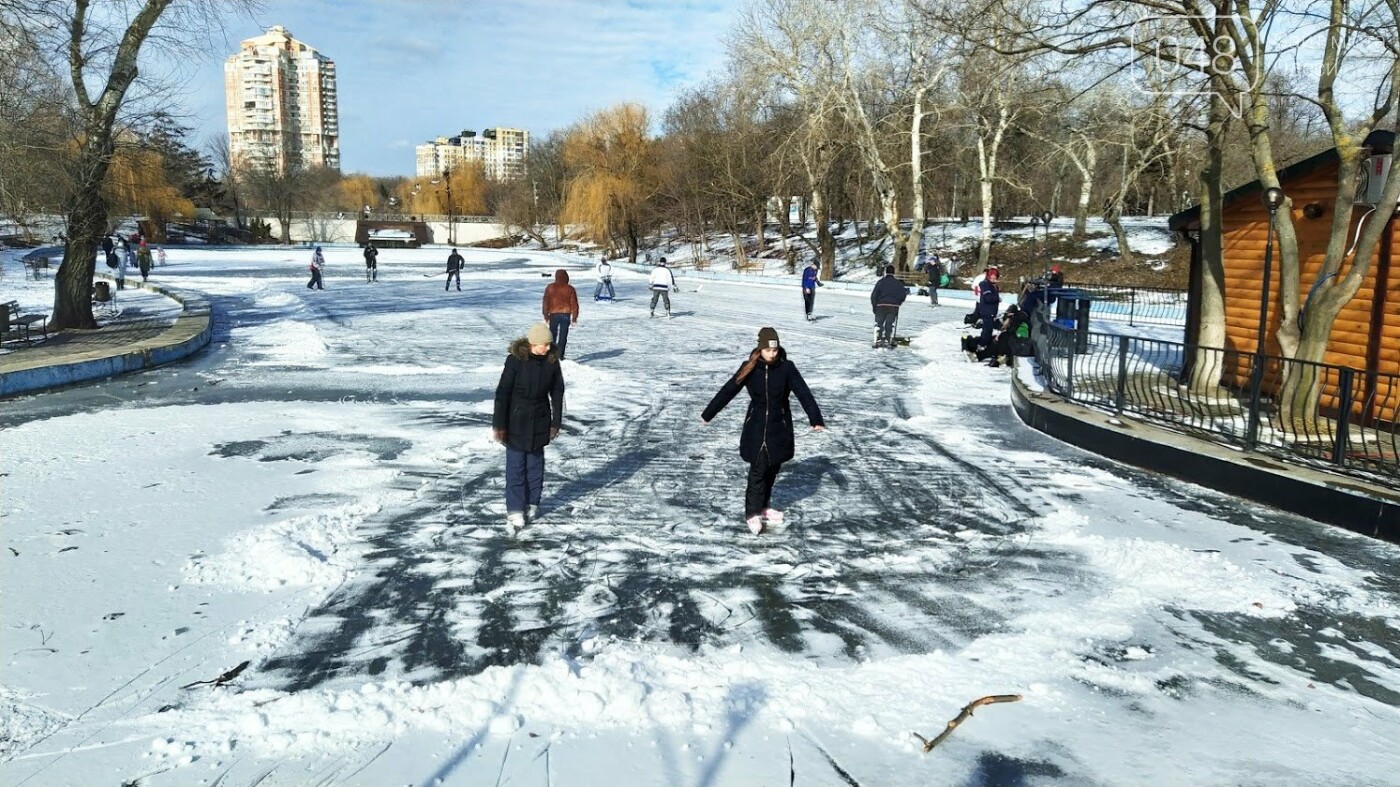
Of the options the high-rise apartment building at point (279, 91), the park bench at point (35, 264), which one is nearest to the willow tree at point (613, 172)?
the park bench at point (35, 264)

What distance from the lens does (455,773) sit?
12.3ft

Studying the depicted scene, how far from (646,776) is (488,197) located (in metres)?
121

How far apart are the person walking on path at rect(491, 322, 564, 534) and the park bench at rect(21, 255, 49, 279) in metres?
35.0

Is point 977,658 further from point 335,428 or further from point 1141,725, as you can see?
point 335,428

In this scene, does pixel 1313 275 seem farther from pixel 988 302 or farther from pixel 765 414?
pixel 765 414

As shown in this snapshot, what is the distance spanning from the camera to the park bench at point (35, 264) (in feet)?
112

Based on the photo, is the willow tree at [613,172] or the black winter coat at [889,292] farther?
the willow tree at [613,172]

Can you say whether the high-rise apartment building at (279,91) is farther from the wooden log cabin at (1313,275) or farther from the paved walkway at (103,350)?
the wooden log cabin at (1313,275)

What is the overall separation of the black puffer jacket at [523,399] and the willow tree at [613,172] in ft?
172

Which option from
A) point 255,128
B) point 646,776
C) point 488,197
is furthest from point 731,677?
point 255,128

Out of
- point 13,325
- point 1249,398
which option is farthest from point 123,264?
point 1249,398

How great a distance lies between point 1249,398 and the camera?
30.8 ft

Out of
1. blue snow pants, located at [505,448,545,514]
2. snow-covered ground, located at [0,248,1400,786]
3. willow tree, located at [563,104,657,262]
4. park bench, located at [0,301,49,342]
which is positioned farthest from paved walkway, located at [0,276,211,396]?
willow tree, located at [563,104,657,262]

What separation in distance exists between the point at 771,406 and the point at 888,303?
11.9 metres
